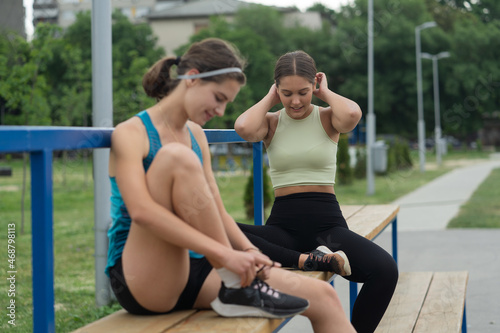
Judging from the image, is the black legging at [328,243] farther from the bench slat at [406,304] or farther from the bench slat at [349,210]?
the bench slat at [349,210]

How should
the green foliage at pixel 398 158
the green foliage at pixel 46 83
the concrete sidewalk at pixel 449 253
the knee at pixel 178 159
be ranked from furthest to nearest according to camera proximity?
the green foliage at pixel 398 158 → the green foliage at pixel 46 83 → the concrete sidewalk at pixel 449 253 → the knee at pixel 178 159

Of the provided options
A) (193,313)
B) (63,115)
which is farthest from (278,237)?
(63,115)

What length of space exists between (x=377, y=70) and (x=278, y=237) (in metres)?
46.5

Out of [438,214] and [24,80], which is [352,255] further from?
[438,214]

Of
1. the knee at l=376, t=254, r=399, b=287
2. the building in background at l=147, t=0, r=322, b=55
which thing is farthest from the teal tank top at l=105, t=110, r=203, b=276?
the building in background at l=147, t=0, r=322, b=55

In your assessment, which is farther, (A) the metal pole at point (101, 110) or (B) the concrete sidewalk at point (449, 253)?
(A) the metal pole at point (101, 110)

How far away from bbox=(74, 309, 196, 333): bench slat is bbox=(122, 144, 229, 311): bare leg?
39mm

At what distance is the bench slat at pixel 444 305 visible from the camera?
127 inches

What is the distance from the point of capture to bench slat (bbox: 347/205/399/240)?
3.54m

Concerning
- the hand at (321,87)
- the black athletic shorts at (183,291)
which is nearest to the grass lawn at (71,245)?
the hand at (321,87)

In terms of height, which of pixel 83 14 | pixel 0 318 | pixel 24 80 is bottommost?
pixel 0 318

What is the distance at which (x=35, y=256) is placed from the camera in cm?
173

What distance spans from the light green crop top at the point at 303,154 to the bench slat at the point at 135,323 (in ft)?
3.15

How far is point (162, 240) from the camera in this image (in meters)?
1.89
